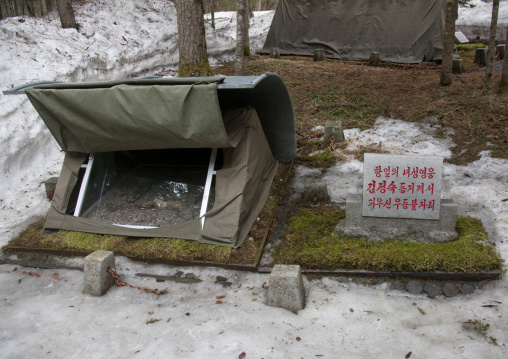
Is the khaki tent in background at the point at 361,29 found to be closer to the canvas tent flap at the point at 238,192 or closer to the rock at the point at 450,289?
the canvas tent flap at the point at 238,192

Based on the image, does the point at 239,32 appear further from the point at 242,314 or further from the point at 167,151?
the point at 242,314

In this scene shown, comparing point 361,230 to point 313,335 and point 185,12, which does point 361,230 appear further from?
point 185,12

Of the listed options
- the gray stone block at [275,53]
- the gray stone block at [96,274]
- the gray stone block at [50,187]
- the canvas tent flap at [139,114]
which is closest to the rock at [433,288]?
the canvas tent flap at [139,114]

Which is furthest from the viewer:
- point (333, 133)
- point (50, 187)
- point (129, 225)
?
point (333, 133)

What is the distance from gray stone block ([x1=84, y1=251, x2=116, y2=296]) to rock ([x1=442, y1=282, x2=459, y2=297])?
3.51m

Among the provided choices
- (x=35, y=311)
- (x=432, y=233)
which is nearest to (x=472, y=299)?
(x=432, y=233)

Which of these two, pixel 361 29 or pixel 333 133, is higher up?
pixel 361 29

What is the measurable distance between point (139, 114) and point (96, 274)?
1.81m

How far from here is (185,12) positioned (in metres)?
8.19

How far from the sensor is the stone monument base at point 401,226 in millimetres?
4516

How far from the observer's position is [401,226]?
15.1 ft

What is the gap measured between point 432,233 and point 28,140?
6.45 meters

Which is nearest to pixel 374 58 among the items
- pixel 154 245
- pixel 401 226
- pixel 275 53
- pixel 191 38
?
pixel 275 53

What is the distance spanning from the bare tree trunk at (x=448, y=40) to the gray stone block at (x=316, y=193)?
591 cm
